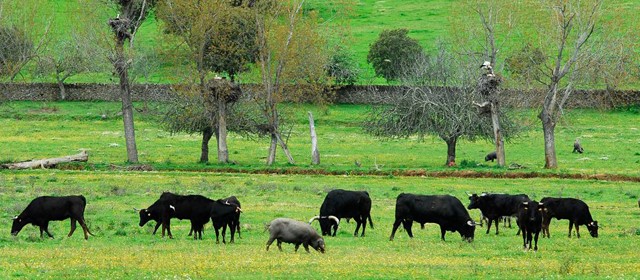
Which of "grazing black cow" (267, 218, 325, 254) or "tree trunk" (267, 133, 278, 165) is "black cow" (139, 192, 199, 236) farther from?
"tree trunk" (267, 133, 278, 165)

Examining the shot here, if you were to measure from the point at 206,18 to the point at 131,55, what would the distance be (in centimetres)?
500

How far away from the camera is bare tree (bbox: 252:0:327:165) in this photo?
6481 cm

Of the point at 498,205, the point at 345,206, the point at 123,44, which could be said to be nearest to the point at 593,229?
the point at 498,205

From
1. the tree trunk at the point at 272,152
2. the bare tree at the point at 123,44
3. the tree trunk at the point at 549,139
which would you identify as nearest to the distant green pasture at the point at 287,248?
the tree trunk at the point at 549,139

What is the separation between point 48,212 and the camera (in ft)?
98.4

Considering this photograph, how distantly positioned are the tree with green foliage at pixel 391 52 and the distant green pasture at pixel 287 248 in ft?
172

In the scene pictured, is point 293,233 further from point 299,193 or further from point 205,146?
point 205,146

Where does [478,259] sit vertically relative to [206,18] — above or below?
below

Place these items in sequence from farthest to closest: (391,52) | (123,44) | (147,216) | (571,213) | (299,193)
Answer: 1. (391,52)
2. (123,44)
3. (299,193)
4. (571,213)
5. (147,216)

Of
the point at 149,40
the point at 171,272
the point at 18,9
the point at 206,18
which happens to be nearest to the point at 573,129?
the point at 206,18

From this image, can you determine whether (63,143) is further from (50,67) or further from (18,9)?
(50,67)

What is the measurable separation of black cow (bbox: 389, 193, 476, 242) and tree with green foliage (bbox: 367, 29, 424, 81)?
6898 cm

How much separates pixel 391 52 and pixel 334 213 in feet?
233

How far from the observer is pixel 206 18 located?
2451 inches
